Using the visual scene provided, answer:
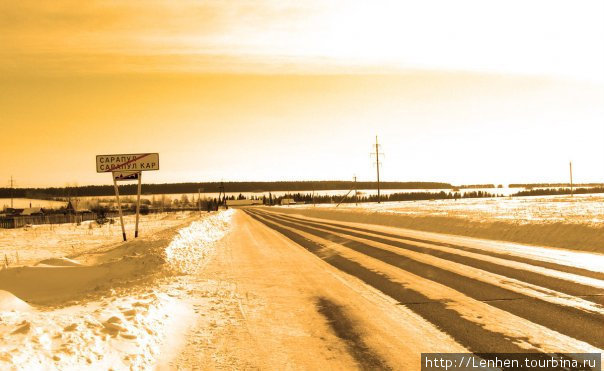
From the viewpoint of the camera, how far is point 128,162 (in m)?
21.7

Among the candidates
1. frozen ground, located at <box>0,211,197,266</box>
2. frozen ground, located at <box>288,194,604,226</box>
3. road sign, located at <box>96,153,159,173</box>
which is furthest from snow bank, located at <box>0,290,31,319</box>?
frozen ground, located at <box>288,194,604,226</box>

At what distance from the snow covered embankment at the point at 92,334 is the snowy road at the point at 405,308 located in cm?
97

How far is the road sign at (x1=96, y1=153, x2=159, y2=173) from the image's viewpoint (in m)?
21.4

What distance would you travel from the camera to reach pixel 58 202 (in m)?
124

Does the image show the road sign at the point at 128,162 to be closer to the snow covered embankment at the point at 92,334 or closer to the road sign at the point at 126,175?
the road sign at the point at 126,175

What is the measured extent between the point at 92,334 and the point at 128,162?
57.1 feet

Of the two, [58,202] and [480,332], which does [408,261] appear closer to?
[480,332]

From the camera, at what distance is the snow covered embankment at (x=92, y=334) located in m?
4.67

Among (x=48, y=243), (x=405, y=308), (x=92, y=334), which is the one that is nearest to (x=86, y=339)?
(x=92, y=334)

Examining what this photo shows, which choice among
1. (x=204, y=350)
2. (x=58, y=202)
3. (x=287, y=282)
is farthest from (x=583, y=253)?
(x=58, y=202)

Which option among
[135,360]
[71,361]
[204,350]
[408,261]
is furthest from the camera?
[408,261]

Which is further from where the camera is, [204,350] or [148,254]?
[148,254]

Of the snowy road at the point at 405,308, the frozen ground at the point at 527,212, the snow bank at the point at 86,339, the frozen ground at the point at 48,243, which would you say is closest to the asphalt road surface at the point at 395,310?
the snowy road at the point at 405,308

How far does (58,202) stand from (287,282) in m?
132
